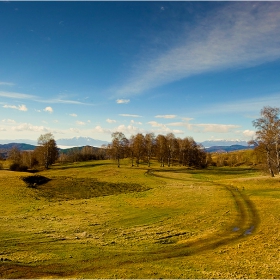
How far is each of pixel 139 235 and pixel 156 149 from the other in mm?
101261

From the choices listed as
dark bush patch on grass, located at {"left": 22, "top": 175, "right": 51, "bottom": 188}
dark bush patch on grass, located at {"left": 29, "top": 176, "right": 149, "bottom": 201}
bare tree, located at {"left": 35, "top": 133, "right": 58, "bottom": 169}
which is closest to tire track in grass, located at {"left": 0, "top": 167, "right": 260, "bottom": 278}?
dark bush patch on grass, located at {"left": 29, "top": 176, "right": 149, "bottom": 201}

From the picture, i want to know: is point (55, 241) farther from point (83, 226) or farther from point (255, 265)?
point (255, 265)

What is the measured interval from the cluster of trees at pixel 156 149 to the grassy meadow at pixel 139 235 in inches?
2465

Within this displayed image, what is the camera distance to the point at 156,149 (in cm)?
12812

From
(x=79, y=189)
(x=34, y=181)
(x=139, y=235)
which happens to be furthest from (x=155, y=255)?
(x=34, y=181)

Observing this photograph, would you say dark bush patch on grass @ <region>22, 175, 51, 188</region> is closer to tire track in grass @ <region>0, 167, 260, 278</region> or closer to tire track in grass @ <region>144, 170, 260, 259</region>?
tire track in grass @ <region>0, 167, 260, 278</region>

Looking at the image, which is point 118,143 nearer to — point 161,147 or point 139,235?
point 161,147

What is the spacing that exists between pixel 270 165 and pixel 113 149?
67.0 m

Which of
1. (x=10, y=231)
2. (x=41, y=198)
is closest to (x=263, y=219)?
(x=10, y=231)

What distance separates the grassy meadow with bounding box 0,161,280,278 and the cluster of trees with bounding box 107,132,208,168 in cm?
6261

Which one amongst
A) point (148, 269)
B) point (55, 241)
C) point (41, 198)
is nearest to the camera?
point (148, 269)

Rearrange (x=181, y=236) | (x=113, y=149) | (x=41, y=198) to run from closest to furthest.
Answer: (x=181, y=236) → (x=41, y=198) → (x=113, y=149)

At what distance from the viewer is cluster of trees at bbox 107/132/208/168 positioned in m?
114

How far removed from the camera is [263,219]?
34281 millimetres
